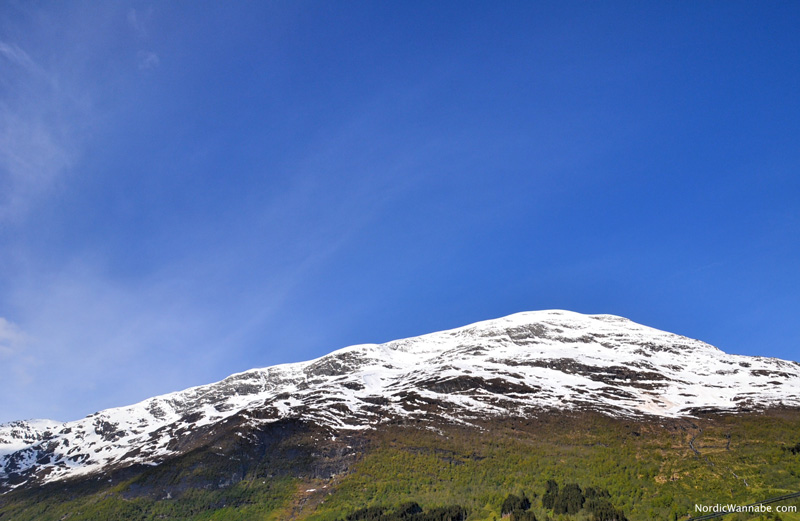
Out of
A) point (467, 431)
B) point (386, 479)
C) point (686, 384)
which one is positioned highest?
point (686, 384)

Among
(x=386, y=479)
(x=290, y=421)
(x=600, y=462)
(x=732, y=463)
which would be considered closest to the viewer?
(x=732, y=463)

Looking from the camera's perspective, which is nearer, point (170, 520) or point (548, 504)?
point (548, 504)

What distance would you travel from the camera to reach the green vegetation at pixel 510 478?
6444 cm

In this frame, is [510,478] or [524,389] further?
[524,389]

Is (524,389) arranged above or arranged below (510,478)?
above

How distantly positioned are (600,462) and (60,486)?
477 feet

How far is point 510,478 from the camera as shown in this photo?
79625mm

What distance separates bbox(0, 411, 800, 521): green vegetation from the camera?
211ft

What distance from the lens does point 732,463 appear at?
67688 mm

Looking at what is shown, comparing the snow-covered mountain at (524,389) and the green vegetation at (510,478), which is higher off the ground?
the snow-covered mountain at (524,389)

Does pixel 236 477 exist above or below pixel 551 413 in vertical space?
below

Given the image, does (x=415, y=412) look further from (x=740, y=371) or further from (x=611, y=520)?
(x=740, y=371)

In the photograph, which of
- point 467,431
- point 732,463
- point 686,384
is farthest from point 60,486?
point 686,384

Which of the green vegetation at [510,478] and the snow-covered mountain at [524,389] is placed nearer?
the green vegetation at [510,478]
